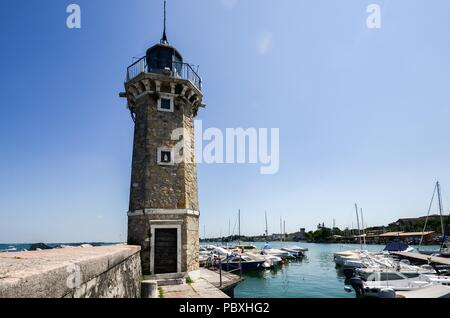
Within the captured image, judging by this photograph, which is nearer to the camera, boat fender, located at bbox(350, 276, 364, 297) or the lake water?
boat fender, located at bbox(350, 276, 364, 297)

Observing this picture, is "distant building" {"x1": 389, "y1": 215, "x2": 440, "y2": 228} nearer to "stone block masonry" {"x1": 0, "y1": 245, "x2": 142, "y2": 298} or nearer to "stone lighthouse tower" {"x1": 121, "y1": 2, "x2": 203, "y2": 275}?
"stone lighthouse tower" {"x1": 121, "y1": 2, "x2": 203, "y2": 275}

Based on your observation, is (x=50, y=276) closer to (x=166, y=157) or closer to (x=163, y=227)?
(x=163, y=227)

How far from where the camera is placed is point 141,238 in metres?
11.7

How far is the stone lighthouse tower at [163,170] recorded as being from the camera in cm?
1180

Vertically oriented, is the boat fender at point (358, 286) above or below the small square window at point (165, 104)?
below

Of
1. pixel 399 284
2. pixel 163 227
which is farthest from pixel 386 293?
pixel 163 227

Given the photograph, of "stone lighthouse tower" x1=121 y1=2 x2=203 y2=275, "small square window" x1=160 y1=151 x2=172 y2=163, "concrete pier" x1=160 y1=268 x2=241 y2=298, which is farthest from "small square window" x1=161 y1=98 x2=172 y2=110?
"concrete pier" x1=160 y1=268 x2=241 y2=298

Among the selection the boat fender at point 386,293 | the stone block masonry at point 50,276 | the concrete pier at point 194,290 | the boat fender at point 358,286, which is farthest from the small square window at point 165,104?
the boat fender at point 358,286

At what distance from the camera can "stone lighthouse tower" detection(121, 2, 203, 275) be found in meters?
11.8

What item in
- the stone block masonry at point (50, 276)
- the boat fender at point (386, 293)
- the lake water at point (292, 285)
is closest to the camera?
the stone block masonry at point (50, 276)

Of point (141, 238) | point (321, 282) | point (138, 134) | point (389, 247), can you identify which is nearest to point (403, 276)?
point (321, 282)

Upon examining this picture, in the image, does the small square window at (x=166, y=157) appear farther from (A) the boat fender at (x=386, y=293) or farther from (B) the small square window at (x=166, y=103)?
(A) the boat fender at (x=386, y=293)
